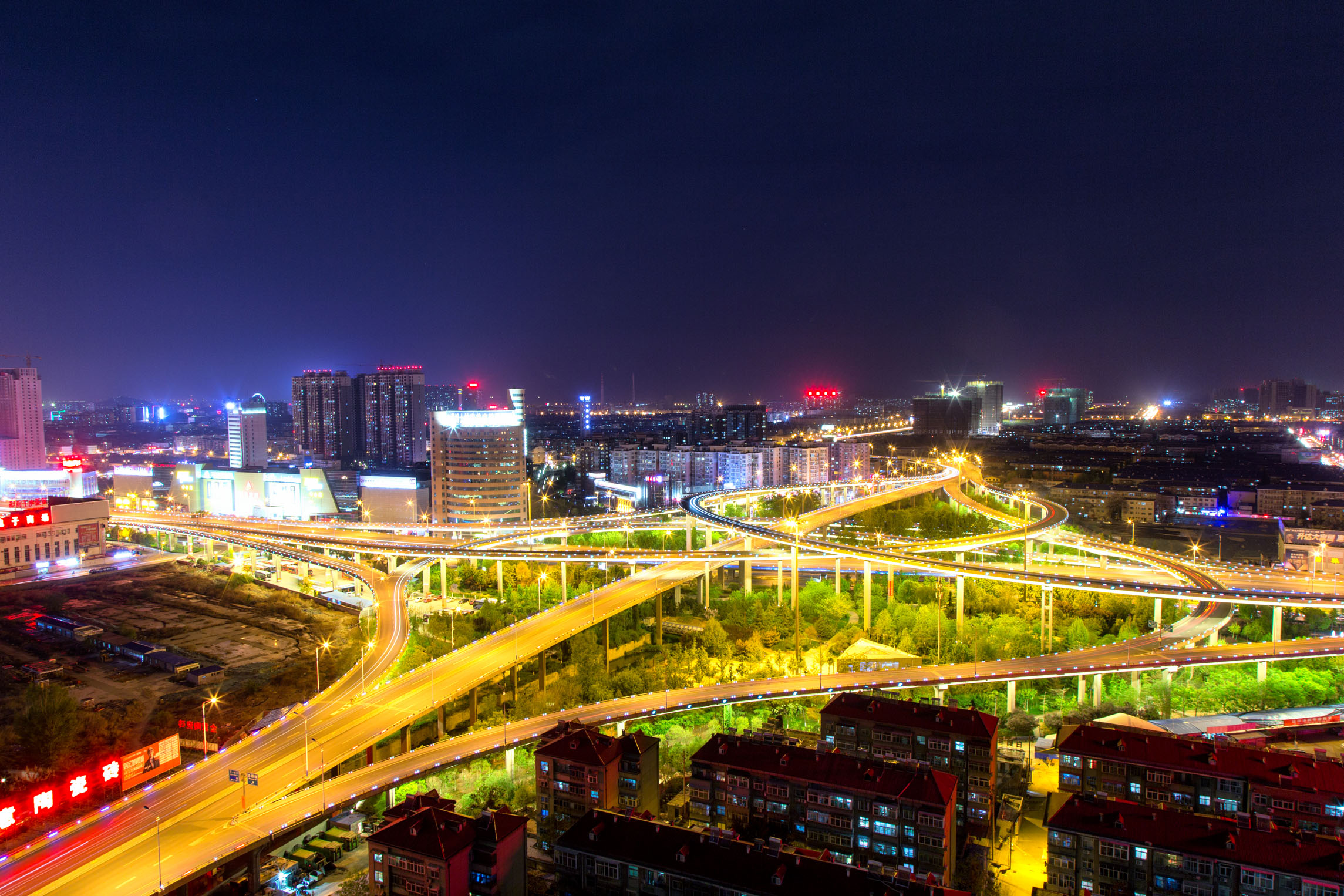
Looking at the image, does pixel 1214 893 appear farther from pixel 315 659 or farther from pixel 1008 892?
pixel 315 659

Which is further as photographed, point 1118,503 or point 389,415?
point 389,415

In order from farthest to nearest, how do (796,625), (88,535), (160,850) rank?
1. (88,535)
2. (796,625)
3. (160,850)

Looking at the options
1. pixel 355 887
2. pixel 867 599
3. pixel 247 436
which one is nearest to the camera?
pixel 355 887

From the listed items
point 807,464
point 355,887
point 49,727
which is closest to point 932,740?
point 355,887

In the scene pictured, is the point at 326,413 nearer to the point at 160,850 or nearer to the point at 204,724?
the point at 204,724

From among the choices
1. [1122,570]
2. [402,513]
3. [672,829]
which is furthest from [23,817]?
[402,513]

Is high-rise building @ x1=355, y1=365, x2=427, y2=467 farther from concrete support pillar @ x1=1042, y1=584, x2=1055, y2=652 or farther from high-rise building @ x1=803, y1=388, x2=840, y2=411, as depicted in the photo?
concrete support pillar @ x1=1042, y1=584, x2=1055, y2=652
